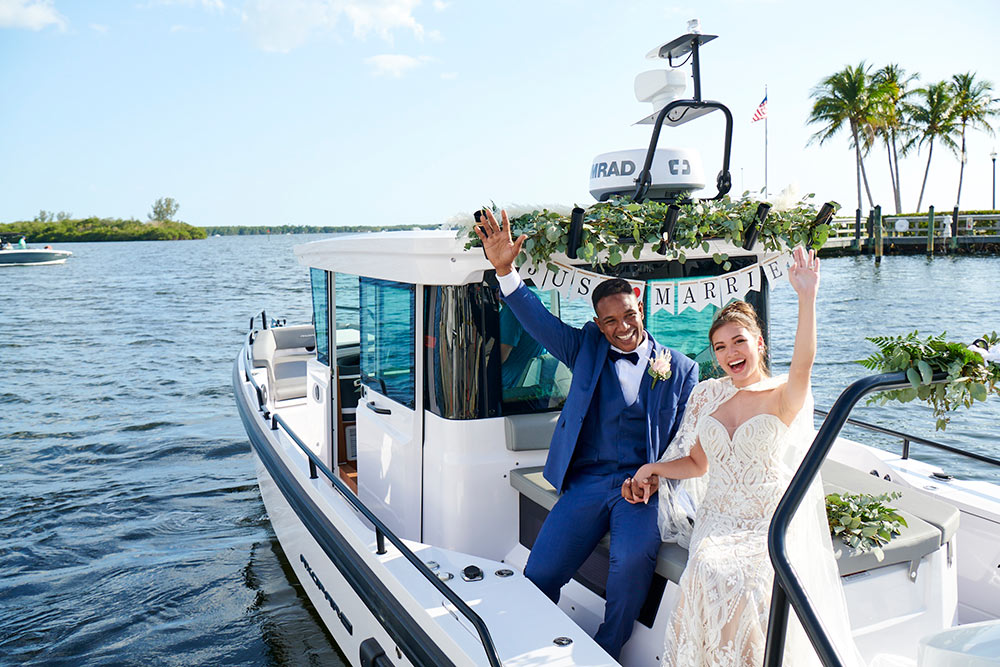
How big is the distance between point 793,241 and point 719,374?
0.82 meters

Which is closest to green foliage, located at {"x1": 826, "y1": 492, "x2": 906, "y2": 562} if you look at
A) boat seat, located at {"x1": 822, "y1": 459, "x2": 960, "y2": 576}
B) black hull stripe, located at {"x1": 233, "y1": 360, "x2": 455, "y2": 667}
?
boat seat, located at {"x1": 822, "y1": 459, "x2": 960, "y2": 576}

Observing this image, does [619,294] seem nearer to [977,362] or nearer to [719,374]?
[719,374]

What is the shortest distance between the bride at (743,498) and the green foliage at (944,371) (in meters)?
0.44

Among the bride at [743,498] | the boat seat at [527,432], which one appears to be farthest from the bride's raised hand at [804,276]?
the boat seat at [527,432]

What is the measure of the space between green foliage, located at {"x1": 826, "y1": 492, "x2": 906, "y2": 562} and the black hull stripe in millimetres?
1491

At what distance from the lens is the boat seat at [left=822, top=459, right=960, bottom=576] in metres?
2.73

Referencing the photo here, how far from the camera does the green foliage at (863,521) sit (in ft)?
9.04

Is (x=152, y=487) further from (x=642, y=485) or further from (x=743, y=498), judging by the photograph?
(x=743, y=498)

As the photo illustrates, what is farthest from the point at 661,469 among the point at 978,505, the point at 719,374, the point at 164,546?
the point at 164,546

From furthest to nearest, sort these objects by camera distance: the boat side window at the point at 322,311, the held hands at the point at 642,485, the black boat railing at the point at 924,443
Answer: the boat side window at the point at 322,311
the black boat railing at the point at 924,443
the held hands at the point at 642,485

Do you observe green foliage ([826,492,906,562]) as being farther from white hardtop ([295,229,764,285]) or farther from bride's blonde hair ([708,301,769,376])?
white hardtop ([295,229,764,285])

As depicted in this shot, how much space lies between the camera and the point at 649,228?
129 inches

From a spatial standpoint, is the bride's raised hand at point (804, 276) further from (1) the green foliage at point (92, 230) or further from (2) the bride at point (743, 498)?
(1) the green foliage at point (92, 230)

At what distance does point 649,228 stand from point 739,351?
785mm
